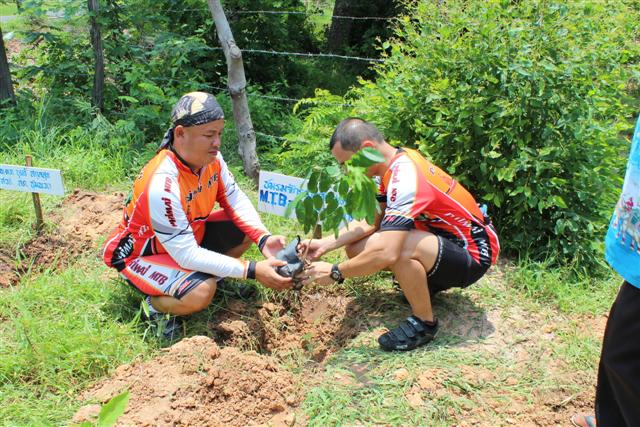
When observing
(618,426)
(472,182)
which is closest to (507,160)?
(472,182)

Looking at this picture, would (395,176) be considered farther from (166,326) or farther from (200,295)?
(166,326)

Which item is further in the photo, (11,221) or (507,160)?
(11,221)

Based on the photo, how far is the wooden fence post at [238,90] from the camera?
14.8 ft

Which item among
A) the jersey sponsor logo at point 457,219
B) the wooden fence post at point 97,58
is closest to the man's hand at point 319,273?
the jersey sponsor logo at point 457,219

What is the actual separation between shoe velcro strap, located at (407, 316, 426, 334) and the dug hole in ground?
4.4 inches

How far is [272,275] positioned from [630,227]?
5.53 feet

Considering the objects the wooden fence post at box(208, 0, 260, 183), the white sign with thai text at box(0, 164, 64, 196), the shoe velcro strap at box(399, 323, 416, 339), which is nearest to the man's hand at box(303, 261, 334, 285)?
the shoe velcro strap at box(399, 323, 416, 339)

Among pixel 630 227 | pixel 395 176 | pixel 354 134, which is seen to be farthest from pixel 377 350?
pixel 630 227

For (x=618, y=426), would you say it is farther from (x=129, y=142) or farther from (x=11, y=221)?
(x=129, y=142)

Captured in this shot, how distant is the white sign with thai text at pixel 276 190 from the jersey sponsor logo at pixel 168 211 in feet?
2.57

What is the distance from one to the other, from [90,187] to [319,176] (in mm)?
2913

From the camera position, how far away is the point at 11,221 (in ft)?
13.8

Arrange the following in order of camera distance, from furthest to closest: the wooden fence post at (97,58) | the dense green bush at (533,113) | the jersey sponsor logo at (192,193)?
the wooden fence post at (97,58)
the dense green bush at (533,113)
the jersey sponsor logo at (192,193)

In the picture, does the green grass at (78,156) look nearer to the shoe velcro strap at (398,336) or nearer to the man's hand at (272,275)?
the man's hand at (272,275)
